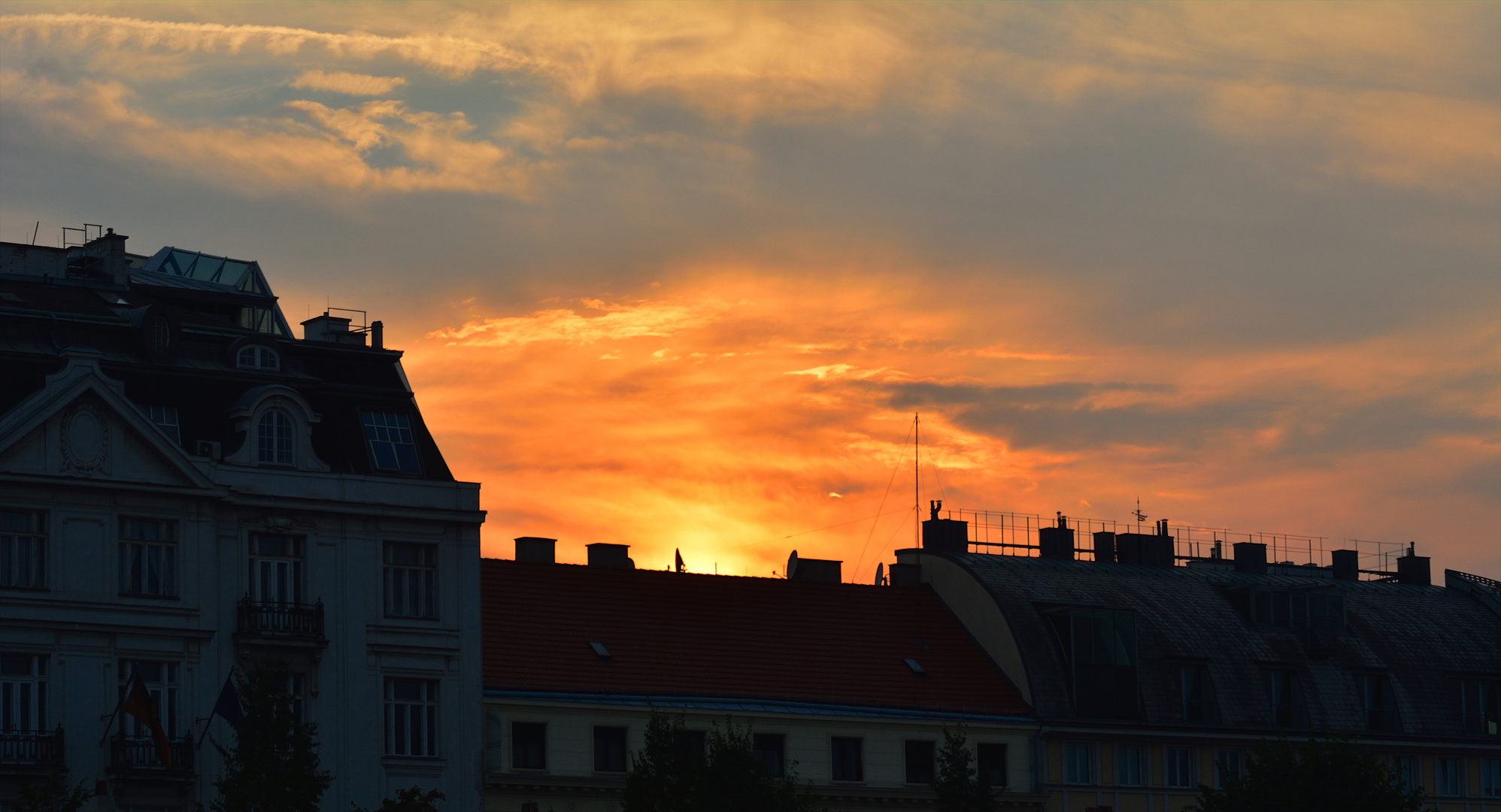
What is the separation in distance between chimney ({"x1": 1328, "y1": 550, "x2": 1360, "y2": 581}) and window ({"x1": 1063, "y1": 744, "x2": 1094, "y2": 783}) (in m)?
28.1

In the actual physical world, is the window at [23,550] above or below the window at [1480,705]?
above

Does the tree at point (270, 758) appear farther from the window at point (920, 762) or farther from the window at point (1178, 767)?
the window at point (1178, 767)

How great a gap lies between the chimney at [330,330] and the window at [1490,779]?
55.9 metres

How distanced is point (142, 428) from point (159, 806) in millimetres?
12061

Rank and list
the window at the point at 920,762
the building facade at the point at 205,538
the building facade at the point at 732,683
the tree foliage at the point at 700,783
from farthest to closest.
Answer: the window at the point at 920,762
the building facade at the point at 732,683
the tree foliage at the point at 700,783
the building facade at the point at 205,538

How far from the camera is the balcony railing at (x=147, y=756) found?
77188 millimetres

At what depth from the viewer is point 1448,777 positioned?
11244cm

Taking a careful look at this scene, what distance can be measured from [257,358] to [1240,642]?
48134 mm

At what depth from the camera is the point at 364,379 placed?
287ft

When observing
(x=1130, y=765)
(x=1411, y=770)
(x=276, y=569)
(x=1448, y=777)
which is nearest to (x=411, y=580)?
(x=276, y=569)

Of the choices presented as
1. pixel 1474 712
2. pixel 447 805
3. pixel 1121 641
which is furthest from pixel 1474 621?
pixel 447 805

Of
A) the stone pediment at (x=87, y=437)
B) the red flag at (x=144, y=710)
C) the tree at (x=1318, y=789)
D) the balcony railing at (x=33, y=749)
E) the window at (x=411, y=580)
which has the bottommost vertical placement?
the tree at (x=1318, y=789)

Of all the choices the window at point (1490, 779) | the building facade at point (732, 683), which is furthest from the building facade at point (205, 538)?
the window at point (1490, 779)

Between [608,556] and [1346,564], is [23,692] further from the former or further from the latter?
[1346,564]
